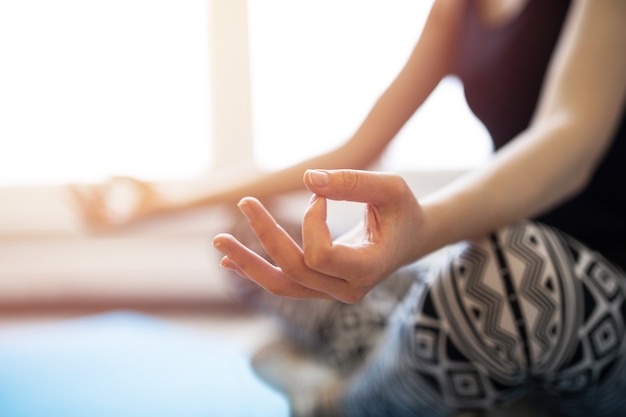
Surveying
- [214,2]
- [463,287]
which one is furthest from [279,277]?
[214,2]

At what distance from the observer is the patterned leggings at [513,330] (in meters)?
0.53

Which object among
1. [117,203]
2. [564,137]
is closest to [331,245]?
[564,137]

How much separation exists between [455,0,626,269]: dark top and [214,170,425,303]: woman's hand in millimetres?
318

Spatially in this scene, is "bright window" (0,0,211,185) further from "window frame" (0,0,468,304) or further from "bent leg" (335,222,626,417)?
"bent leg" (335,222,626,417)

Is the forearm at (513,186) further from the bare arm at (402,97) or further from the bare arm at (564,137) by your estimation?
the bare arm at (402,97)

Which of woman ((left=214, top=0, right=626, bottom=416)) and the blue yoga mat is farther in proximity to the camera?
the blue yoga mat

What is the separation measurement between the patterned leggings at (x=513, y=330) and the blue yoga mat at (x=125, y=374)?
26 centimetres

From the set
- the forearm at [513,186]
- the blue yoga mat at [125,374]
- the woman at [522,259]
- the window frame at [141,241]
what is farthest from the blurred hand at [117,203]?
the forearm at [513,186]

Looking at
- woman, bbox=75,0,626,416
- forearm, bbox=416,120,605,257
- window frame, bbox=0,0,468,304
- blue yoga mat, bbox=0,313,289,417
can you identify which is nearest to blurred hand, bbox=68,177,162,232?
blue yoga mat, bbox=0,313,289,417

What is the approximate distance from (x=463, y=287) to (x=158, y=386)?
0.47m

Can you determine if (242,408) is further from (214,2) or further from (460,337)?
(214,2)

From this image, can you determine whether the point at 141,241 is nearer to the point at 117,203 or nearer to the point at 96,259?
the point at 96,259

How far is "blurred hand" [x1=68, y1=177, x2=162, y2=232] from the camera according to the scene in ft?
3.32

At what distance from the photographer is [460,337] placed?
545mm
